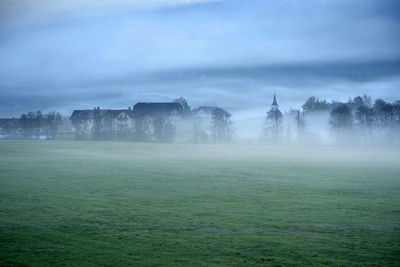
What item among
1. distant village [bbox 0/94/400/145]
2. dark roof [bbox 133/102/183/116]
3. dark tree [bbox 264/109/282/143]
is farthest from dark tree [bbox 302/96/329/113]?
dark roof [bbox 133/102/183/116]

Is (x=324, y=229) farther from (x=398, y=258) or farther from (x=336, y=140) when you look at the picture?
(x=336, y=140)

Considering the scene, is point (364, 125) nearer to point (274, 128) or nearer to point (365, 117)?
point (365, 117)

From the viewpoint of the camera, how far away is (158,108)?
178 meters

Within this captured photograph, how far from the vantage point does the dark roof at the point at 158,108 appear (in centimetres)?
17612

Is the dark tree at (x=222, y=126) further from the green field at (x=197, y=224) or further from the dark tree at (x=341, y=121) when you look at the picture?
the green field at (x=197, y=224)

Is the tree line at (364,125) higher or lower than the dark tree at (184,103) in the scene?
lower

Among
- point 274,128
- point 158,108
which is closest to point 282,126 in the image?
point 274,128

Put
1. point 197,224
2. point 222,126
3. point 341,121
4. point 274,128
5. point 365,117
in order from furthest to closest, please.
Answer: point 222,126, point 274,128, point 341,121, point 365,117, point 197,224

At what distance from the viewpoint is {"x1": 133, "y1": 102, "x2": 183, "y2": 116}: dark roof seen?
176m

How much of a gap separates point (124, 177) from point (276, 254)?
986 inches

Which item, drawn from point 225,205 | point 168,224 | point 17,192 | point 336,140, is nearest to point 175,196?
point 225,205

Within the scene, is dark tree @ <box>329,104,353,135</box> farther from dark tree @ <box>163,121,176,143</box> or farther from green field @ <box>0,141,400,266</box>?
green field @ <box>0,141,400,266</box>

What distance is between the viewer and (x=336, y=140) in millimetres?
125875

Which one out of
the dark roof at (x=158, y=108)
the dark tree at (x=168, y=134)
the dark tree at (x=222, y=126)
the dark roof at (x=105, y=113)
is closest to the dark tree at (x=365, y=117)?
the dark tree at (x=222, y=126)
